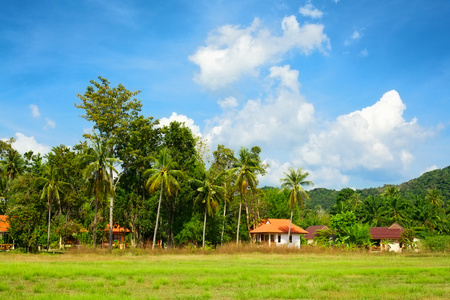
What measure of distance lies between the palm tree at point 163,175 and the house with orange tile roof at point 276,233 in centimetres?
1702

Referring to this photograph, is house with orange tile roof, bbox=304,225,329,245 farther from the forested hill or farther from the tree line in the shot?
the forested hill

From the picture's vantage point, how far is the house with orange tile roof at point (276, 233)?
196 ft

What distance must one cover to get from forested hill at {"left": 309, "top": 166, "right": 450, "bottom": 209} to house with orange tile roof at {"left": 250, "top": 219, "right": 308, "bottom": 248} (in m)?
55.9

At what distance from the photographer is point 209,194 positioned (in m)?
51.4

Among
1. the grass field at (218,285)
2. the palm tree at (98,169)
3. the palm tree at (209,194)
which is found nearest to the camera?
the grass field at (218,285)

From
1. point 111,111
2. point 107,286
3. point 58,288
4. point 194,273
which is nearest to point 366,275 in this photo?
point 194,273

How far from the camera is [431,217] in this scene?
64.1 metres

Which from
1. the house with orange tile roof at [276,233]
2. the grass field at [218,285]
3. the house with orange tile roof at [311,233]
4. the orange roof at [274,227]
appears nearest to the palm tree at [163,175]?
the orange roof at [274,227]

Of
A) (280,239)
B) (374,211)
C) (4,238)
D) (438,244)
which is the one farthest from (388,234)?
(4,238)

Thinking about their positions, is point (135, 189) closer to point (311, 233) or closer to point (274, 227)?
point (274, 227)

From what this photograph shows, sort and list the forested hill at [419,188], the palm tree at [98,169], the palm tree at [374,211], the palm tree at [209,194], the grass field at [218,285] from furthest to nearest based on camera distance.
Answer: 1. the forested hill at [419,188]
2. the palm tree at [374,211]
3. the palm tree at [209,194]
4. the palm tree at [98,169]
5. the grass field at [218,285]

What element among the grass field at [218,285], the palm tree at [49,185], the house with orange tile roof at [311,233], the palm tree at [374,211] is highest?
the palm tree at [49,185]

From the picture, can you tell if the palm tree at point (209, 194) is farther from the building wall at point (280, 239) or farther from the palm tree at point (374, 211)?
the palm tree at point (374, 211)

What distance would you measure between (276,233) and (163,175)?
840 inches
